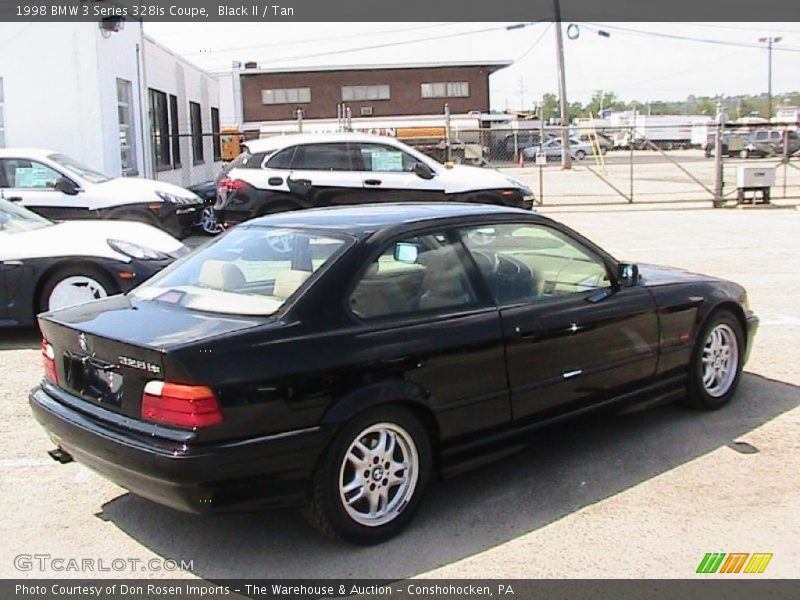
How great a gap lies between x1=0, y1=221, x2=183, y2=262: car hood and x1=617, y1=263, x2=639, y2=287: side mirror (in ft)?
14.6

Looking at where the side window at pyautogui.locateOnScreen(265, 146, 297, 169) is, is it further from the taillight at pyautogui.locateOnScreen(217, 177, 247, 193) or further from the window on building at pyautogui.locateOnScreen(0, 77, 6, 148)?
the window on building at pyautogui.locateOnScreen(0, 77, 6, 148)

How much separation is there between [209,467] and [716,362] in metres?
3.66

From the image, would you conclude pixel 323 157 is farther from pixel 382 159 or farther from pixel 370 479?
pixel 370 479

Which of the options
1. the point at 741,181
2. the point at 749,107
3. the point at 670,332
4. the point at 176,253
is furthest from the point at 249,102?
the point at 749,107

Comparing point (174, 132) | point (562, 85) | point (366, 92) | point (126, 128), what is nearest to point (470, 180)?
point (126, 128)

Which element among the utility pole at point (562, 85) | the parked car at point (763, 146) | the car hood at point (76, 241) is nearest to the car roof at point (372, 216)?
the car hood at point (76, 241)

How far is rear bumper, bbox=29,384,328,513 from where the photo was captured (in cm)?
351

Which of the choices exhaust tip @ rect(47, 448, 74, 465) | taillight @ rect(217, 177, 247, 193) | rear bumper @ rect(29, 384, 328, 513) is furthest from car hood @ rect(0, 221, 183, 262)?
taillight @ rect(217, 177, 247, 193)

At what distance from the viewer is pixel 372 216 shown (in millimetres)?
4730

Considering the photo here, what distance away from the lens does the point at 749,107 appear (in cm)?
12531

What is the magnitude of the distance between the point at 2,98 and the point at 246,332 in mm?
13673

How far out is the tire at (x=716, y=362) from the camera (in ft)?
18.4

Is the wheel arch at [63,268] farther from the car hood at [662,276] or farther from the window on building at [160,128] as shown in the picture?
the window on building at [160,128]

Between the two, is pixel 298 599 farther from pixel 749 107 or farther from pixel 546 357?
pixel 749 107
